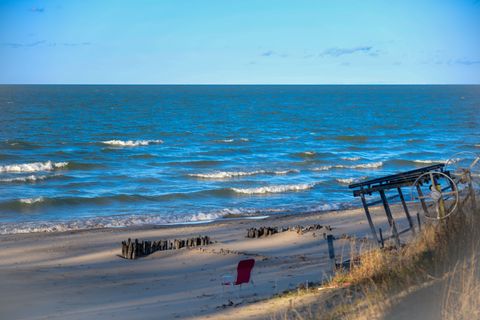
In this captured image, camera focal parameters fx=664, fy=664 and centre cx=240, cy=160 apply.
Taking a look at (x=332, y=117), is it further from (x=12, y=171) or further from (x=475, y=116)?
(x=12, y=171)

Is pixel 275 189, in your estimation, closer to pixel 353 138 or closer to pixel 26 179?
pixel 26 179

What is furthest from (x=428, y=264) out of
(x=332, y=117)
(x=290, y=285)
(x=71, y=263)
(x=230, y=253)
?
(x=332, y=117)

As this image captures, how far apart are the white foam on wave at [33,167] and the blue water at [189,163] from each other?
0.05 metres

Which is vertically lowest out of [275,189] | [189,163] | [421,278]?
[275,189]

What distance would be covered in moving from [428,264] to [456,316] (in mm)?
1973

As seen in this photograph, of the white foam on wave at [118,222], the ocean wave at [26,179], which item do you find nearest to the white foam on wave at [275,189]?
the white foam on wave at [118,222]

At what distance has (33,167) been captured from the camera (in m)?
33.1

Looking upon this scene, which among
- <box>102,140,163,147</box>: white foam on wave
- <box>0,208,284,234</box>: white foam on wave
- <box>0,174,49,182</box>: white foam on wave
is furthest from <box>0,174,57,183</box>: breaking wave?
<box>102,140,163,147</box>: white foam on wave

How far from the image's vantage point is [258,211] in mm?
23500

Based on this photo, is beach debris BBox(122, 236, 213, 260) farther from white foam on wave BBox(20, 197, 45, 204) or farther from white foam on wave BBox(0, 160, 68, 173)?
white foam on wave BBox(0, 160, 68, 173)

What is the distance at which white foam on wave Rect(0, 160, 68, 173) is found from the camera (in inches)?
1273

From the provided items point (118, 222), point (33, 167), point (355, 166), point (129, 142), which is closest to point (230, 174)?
point (355, 166)

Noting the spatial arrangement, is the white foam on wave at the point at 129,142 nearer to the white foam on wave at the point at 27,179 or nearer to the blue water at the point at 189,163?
the blue water at the point at 189,163

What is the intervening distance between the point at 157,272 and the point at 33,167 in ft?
69.6
